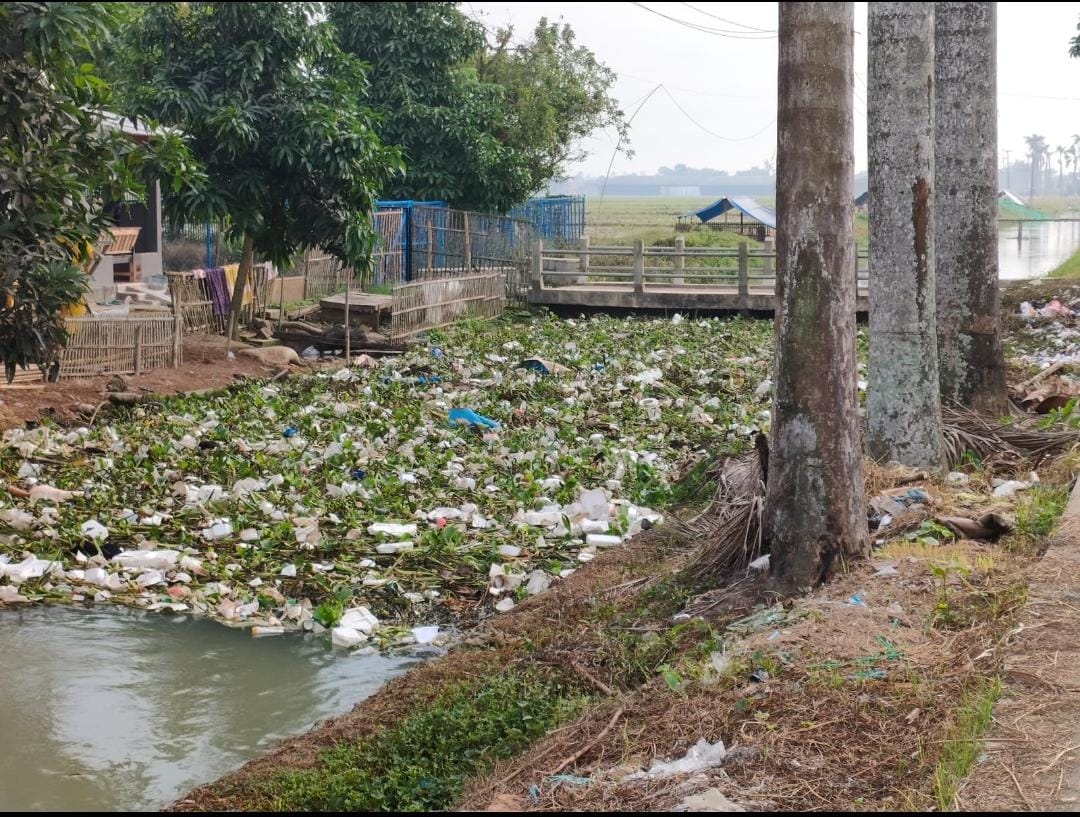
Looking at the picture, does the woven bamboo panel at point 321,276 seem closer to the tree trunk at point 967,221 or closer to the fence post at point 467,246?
the fence post at point 467,246

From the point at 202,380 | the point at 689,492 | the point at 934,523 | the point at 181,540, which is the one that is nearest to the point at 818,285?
the point at 934,523

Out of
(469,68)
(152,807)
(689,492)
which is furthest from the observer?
(469,68)

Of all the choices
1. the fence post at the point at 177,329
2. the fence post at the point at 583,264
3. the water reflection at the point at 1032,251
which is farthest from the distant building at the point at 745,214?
the fence post at the point at 177,329

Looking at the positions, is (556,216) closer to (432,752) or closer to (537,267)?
(537,267)

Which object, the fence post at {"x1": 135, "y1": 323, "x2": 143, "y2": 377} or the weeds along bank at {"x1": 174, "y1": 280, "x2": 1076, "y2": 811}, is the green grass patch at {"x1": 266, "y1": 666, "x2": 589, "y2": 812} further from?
the fence post at {"x1": 135, "y1": 323, "x2": 143, "y2": 377}

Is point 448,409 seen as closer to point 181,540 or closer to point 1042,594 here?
point 181,540

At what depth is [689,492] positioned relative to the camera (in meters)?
8.78

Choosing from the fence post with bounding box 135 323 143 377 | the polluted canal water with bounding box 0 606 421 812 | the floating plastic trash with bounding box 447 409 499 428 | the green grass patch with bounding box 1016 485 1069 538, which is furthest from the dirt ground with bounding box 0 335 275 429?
the green grass patch with bounding box 1016 485 1069 538

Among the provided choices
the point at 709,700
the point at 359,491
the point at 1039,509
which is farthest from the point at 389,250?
the point at 709,700

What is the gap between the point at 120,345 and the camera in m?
13.5

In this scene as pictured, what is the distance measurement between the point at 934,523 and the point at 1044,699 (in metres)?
2.17

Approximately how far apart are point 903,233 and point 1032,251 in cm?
4982

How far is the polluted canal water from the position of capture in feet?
16.5

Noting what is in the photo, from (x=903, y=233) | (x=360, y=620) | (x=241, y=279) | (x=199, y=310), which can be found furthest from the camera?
(x=199, y=310)
